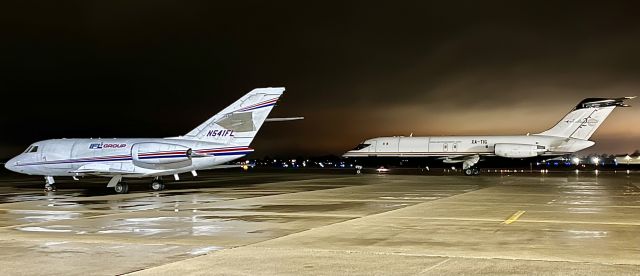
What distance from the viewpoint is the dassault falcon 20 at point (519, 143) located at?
2005 inches

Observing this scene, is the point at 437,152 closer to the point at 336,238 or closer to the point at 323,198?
the point at 323,198

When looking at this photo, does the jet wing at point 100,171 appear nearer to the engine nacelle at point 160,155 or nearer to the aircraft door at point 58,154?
the engine nacelle at point 160,155

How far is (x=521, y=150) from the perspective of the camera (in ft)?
169

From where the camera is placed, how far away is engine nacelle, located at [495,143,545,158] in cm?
5169

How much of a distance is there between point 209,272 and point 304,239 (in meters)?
3.70

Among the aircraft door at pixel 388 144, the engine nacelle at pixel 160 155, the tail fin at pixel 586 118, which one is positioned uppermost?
the tail fin at pixel 586 118

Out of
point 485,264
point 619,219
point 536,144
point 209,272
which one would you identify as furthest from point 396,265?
point 536,144

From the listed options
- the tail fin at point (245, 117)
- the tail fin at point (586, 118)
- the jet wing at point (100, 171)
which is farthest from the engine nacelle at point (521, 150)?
the jet wing at point (100, 171)

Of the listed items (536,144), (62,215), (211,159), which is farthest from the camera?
(536,144)

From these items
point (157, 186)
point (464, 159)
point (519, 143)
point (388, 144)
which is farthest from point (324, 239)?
point (388, 144)

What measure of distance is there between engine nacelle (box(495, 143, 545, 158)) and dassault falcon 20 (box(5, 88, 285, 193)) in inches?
1164

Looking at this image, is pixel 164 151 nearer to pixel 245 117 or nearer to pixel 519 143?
pixel 245 117

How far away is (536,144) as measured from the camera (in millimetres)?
52125

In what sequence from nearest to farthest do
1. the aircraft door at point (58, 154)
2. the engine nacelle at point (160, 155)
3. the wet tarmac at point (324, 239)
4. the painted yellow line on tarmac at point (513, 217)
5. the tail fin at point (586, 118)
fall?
the wet tarmac at point (324, 239) < the painted yellow line on tarmac at point (513, 217) < the engine nacelle at point (160, 155) < the aircraft door at point (58, 154) < the tail fin at point (586, 118)
